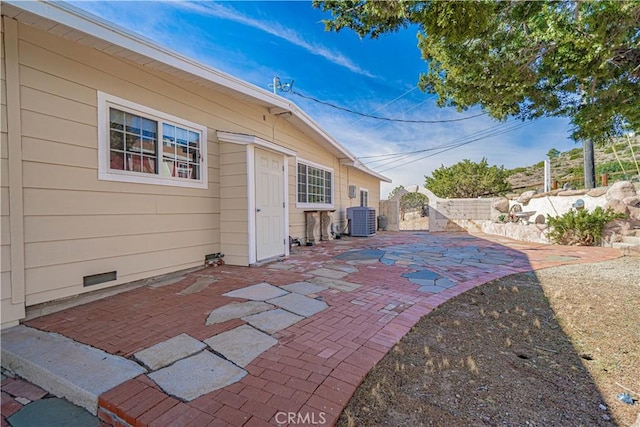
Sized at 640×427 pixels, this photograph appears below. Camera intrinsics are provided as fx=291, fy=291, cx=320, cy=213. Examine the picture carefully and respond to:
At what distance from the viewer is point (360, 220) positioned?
985 centimetres

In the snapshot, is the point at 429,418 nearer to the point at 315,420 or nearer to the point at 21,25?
the point at 315,420

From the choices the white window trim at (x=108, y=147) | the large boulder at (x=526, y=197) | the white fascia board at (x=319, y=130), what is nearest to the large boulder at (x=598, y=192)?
the large boulder at (x=526, y=197)

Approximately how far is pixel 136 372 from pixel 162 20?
5.56m

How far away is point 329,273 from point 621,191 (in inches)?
317

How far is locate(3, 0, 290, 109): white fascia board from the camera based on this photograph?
256 centimetres

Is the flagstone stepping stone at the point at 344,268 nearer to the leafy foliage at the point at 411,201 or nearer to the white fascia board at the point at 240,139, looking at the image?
the white fascia board at the point at 240,139

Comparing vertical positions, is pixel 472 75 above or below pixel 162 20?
below

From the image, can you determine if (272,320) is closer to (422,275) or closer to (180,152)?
(422,275)

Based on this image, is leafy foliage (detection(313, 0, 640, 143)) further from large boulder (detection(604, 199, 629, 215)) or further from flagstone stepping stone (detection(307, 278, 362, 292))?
large boulder (detection(604, 199, 629, 215))

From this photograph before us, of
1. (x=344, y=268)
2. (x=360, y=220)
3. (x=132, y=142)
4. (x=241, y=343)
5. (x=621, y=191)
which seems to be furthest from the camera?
(x=360, y=220)

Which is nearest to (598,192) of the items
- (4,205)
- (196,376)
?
(196,376)

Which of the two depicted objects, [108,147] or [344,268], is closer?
[108,147]

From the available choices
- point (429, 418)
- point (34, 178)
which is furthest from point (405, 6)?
point (34, 178)

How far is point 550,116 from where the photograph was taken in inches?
163
